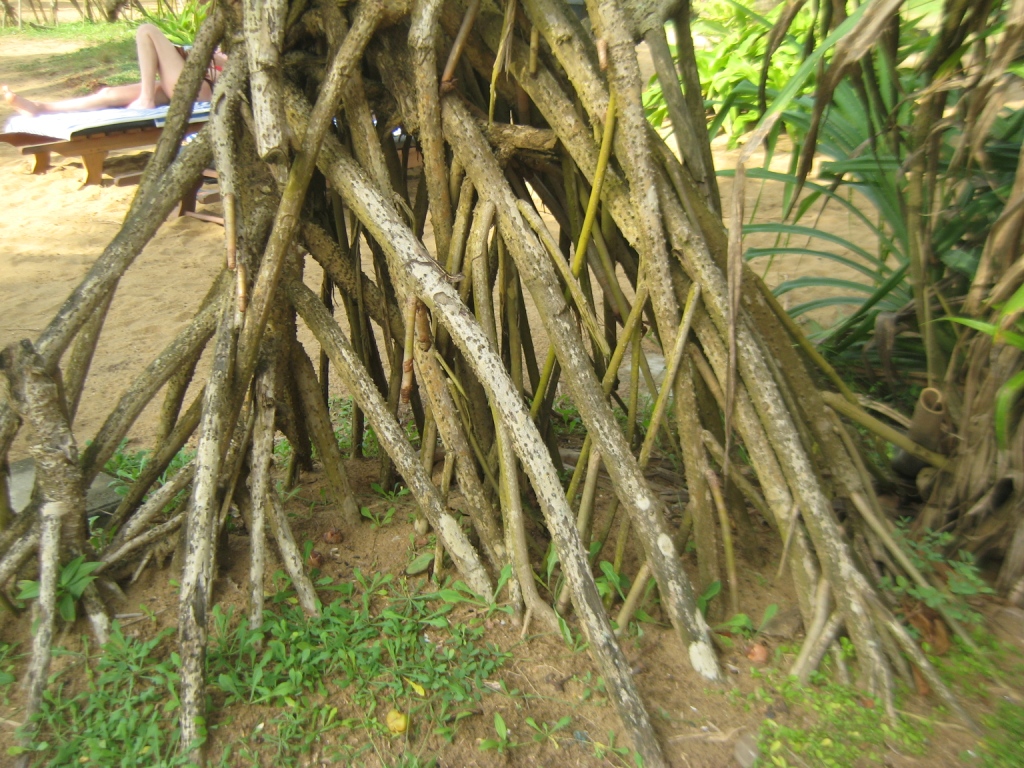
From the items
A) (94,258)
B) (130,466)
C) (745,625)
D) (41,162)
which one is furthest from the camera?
(41,162)

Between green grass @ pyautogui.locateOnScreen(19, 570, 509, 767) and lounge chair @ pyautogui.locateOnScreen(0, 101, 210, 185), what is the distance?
5.73 m

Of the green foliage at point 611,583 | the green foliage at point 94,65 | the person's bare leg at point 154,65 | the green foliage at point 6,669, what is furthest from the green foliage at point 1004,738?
the green foliage at point 94,65

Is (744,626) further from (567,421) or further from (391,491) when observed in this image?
(567,421)

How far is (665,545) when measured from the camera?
1968 mm

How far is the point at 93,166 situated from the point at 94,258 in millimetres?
1647

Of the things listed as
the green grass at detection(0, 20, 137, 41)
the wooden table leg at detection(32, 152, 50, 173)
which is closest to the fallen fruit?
the wooden table leg at detection(32, 152, 50, 173)

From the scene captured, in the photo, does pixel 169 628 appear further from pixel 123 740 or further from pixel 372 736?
pixel 372 736

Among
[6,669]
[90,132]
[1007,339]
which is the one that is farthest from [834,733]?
[90,132]

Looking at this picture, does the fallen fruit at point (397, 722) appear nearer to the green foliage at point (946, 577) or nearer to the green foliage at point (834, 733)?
the green foliage at point (834, 733)

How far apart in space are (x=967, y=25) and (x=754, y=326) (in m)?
0.89

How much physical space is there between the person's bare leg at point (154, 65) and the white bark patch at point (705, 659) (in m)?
7.16

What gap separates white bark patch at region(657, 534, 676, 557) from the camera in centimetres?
197

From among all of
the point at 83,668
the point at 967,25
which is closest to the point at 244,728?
the point at 83,668

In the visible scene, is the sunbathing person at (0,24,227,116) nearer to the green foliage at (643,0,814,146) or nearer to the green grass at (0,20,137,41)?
the green foliage at (643,0,814,146)
